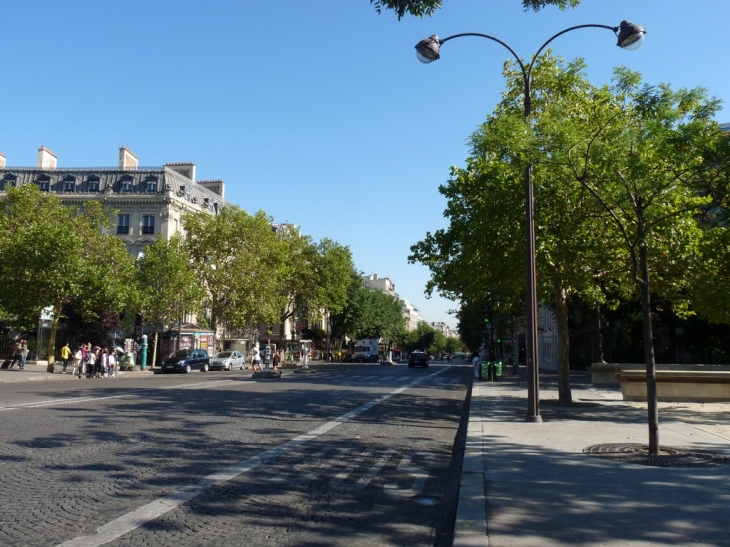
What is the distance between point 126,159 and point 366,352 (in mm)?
36407

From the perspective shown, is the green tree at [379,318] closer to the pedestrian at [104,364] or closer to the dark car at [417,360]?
the dark car at [417,360]

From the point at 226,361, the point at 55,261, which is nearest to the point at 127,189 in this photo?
the point at 226,361

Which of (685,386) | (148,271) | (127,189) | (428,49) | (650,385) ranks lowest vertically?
(685,386)

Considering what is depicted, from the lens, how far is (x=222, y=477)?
738 centimetres

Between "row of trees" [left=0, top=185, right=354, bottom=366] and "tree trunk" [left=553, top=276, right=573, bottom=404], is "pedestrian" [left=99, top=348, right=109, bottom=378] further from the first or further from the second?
"tree trunk" [left=553, top=276, right=573, bottom=404]

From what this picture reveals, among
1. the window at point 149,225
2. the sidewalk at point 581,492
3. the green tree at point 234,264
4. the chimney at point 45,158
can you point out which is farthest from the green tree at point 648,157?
the chimney at point 45,158

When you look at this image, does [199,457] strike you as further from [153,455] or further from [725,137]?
[725,137]

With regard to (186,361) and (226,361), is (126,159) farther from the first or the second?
(186,361)

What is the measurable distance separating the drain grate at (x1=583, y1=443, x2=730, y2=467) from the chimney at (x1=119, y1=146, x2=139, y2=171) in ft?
200

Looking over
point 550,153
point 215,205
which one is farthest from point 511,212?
point 215,205

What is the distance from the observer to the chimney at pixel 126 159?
63909 millimetres

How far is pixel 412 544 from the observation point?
5070mm

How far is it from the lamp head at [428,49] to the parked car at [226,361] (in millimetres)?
39212

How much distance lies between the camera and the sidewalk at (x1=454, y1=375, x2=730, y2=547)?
4898mm
